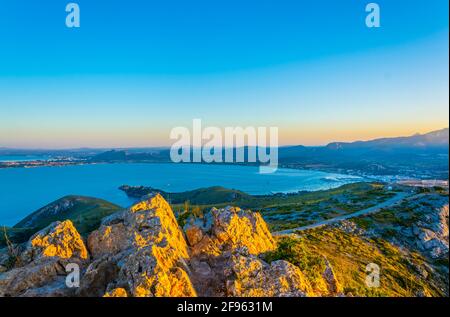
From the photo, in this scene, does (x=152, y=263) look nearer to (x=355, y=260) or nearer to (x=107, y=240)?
(x=107, y=240)

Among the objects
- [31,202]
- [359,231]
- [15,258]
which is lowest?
[31,202]

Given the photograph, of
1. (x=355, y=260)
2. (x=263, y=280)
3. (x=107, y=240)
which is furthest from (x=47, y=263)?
(x=355, y=260)

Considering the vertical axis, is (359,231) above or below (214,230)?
below

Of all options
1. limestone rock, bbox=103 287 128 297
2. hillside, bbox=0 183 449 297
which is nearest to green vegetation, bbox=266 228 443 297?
hillside, bbox=0 183 449 297

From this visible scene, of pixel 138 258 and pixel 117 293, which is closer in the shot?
pixel 117 293

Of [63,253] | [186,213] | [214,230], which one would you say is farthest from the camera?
[186,213]

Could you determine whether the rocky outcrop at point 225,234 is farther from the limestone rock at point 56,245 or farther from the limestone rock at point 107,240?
the limestone rock at point 56,245

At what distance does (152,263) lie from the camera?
11.7 metres

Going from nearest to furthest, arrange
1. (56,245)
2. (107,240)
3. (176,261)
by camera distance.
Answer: (176,261), (56,245), (107,240)

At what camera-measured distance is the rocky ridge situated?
11.7 m
